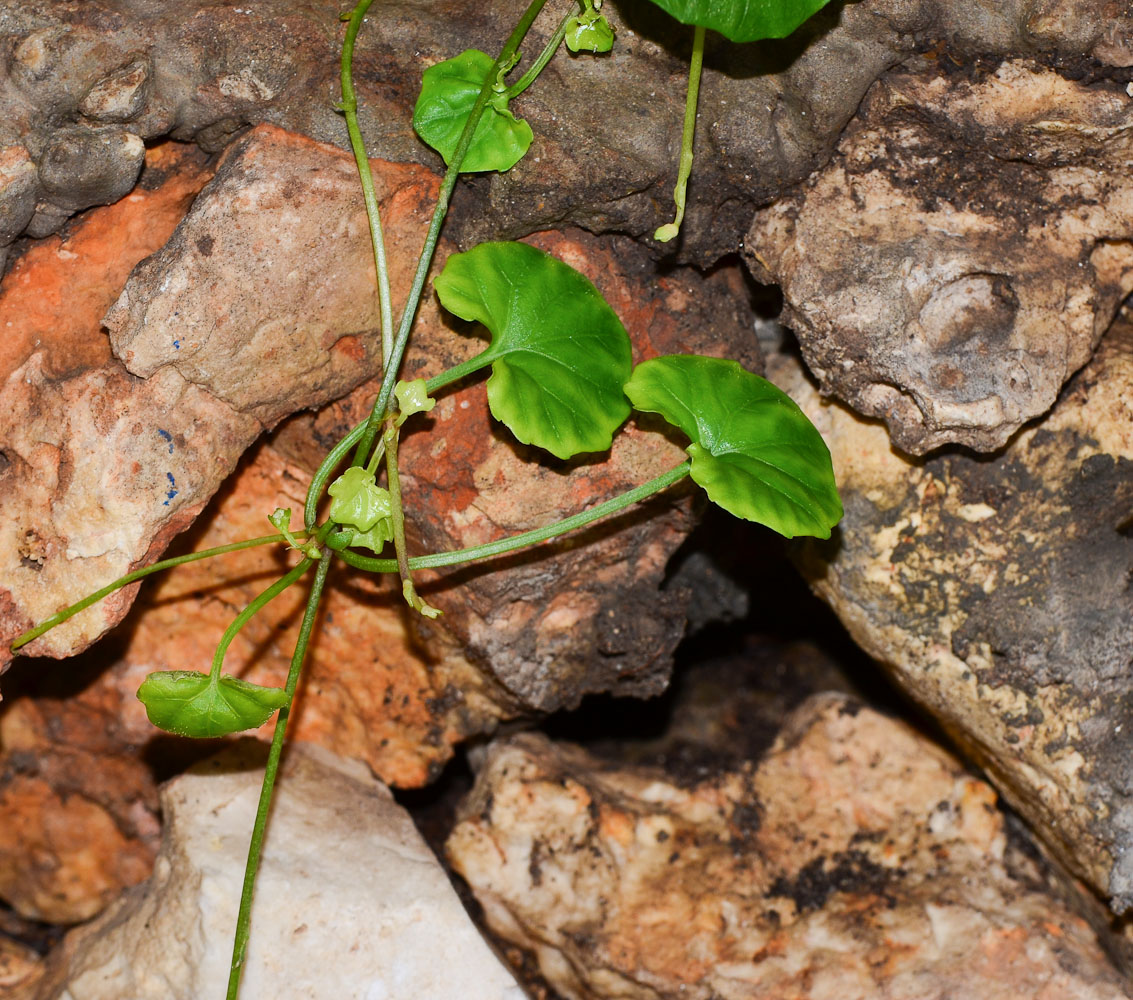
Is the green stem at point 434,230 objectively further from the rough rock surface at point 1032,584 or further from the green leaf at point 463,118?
the rough rock surface at point 1032,584

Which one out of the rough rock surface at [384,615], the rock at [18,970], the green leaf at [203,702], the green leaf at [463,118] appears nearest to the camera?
the green leaf at [203,702]

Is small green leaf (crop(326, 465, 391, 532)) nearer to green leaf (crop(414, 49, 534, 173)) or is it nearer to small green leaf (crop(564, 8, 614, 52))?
green leaf (crop(414, 49, 534, 173))

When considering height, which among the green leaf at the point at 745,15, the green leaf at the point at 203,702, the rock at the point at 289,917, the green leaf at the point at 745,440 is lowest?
the rock at the point at 289,917

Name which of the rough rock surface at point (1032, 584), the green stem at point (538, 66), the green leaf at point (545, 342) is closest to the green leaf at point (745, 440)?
the green leaf at point (545, 342)

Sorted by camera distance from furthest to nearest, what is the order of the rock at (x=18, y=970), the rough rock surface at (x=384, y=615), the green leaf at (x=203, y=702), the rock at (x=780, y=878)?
the rock at (x=18, y=970)
the rock at (x=780, y=878)
the rough rock surface at (x=384, y=615)
the green leaf at (x=203, y=702)

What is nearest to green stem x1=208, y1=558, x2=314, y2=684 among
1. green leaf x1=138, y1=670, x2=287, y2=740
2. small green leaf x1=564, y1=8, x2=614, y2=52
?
green leaf x1=138, y1=670, x2=287, y2=740

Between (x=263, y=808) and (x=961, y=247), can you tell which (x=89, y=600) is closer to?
(x=263, y=808)

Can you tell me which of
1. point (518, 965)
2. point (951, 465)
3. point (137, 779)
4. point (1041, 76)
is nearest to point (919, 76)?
point (1041, 76)

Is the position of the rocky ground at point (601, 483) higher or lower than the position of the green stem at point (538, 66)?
lower
